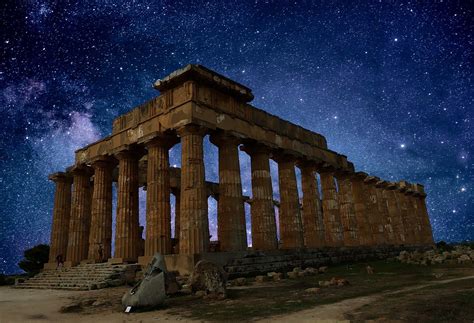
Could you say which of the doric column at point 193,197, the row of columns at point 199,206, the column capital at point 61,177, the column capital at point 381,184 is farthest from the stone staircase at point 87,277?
the column capital at point 381,184

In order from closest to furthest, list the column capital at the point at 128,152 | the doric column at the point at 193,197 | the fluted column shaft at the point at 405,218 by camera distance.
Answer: the doric column at the point at 193,197 < the column capital at the point at 128,152 < the fluted column shaft at the point at 405,218

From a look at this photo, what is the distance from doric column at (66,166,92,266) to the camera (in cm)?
2484

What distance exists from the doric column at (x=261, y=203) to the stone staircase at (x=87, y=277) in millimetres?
7493

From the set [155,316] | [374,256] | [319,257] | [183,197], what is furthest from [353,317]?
[374,256]

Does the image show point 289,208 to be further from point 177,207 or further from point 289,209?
point 177,207

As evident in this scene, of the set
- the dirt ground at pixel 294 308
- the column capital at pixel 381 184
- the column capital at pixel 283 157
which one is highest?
the column capital at pixel 283 157

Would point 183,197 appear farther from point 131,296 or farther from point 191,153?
point 131,296

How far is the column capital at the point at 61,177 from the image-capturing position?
91.0ft

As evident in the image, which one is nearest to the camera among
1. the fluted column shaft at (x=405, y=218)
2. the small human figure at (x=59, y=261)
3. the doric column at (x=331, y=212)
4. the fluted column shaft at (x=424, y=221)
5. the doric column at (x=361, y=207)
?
the small human figure at (x=59, y=261)

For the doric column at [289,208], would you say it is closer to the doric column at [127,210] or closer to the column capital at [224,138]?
the column capital at [224,138]

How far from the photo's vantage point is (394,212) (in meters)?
38.4

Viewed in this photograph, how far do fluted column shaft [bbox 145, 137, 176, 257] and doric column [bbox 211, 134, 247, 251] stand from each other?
2.95 meters

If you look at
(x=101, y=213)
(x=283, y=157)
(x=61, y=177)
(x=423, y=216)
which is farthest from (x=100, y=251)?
(x=423, y=216)

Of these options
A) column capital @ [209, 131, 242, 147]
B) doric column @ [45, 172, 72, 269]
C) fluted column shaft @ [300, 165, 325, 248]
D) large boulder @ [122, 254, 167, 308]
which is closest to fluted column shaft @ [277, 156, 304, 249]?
fluted column shaft @ [300, 165, 325, 248]
